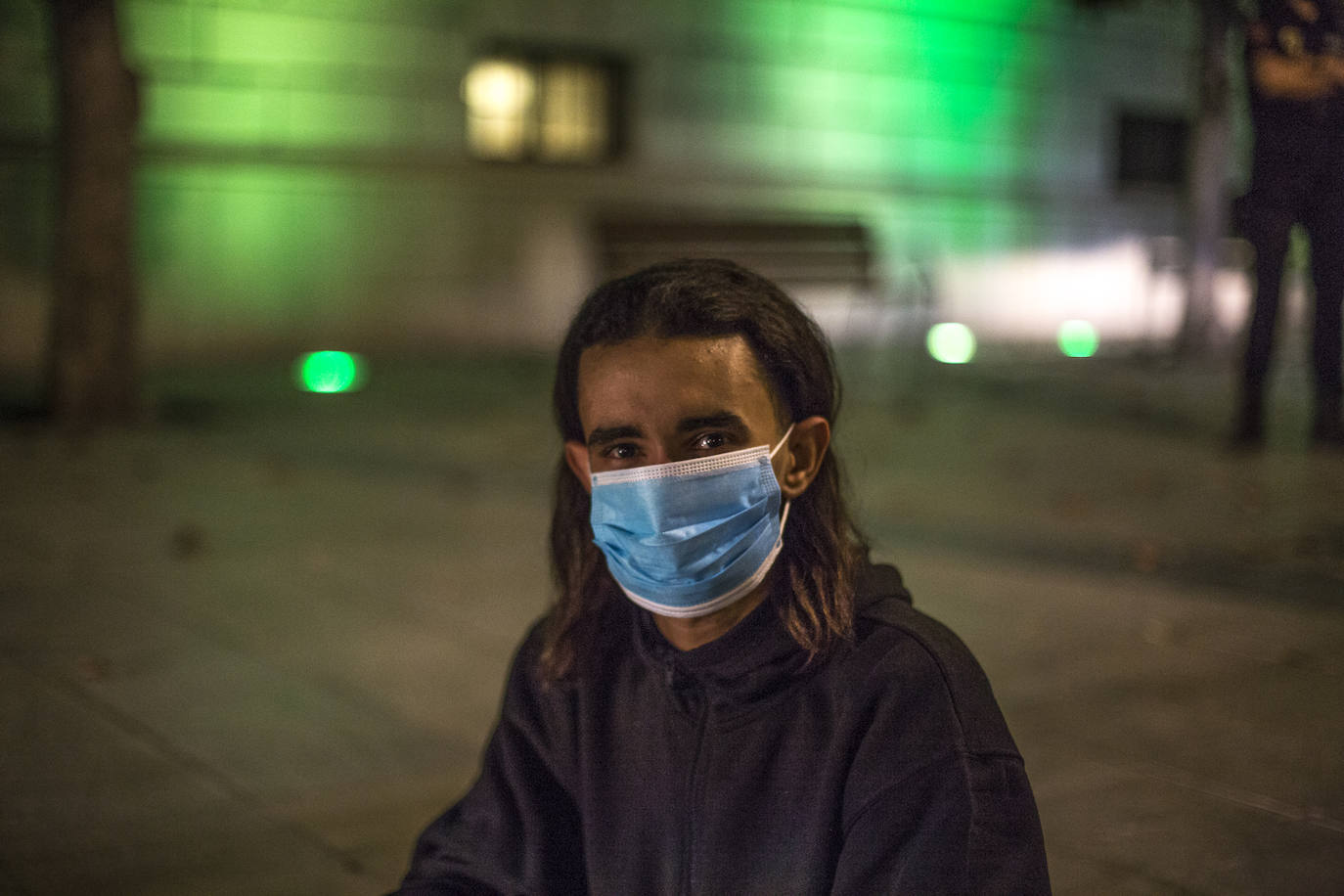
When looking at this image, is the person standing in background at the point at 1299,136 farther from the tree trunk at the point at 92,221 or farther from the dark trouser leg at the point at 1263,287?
the tree trunk at the point at 92,221

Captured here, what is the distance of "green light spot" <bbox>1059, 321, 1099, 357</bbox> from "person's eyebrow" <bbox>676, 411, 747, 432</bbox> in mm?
15604

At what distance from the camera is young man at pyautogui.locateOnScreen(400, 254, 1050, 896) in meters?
1.67

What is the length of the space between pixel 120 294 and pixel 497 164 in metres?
5.80

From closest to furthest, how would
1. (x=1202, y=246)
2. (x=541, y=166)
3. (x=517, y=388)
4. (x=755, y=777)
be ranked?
(x=755, y=777)
(x=1202, y=246)
(x=517, y=388)
(x=541, y=166)

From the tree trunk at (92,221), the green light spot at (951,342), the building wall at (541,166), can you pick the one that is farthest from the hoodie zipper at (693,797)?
the green light spot at (951,342)

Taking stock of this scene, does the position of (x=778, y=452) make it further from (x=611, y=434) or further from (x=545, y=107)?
(x=545, y=107)

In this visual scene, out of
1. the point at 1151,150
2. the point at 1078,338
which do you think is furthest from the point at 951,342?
the point at 1151,150

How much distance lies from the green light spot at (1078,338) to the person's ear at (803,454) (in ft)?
50.7

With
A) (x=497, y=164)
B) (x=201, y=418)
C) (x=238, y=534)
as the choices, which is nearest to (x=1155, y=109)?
(x=497, y=164)

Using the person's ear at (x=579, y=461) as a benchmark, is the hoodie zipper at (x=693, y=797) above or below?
below

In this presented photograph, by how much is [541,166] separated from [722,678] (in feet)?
43.9

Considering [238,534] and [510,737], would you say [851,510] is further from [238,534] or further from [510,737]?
[238,534]

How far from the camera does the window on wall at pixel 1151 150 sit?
1923cm

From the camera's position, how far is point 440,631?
521 centimetres
